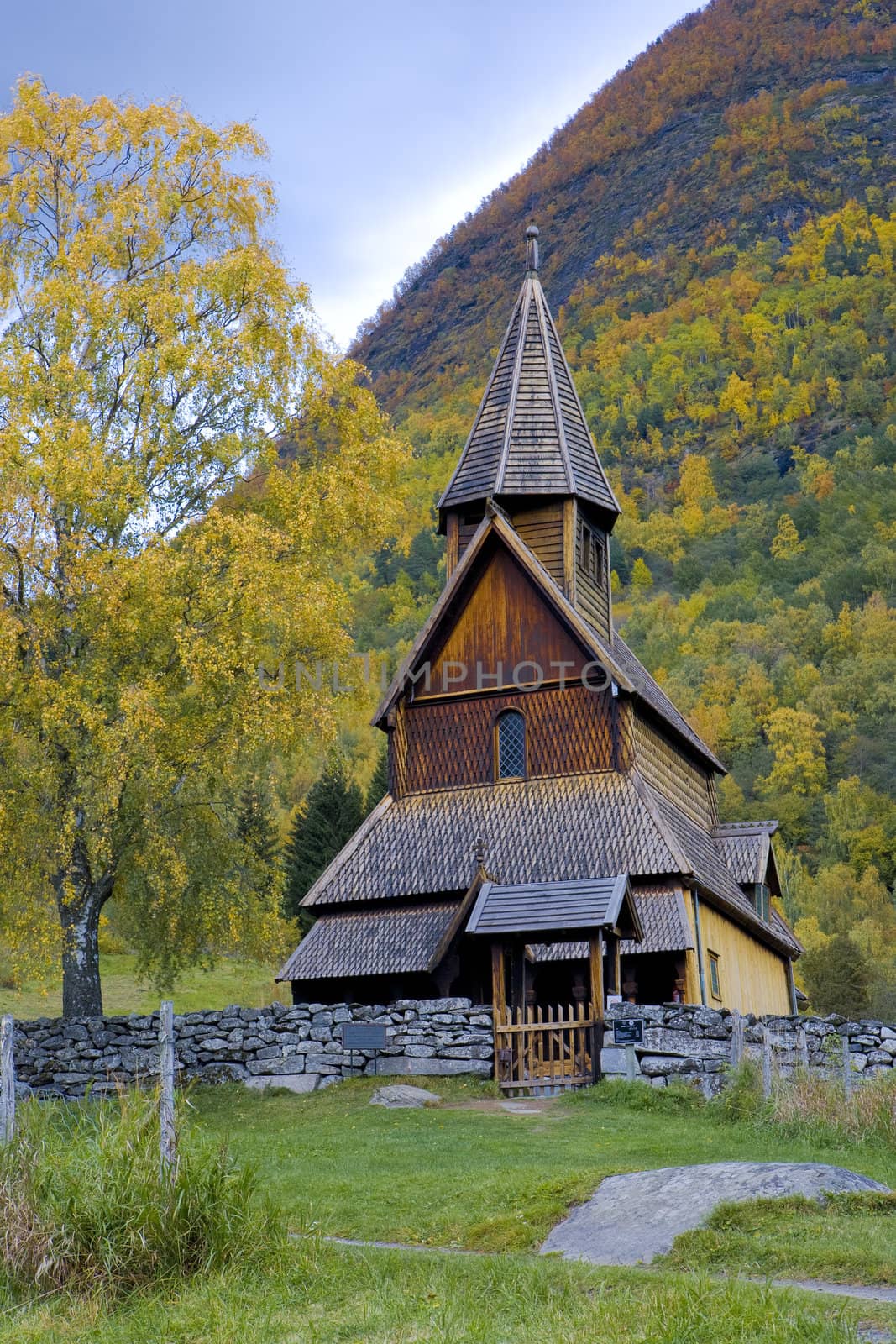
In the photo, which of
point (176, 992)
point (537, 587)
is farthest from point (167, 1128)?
point (176, 992)

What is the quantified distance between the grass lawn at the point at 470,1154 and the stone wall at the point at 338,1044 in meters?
0.48

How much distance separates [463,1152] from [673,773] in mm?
17411

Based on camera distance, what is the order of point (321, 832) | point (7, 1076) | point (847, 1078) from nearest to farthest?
point (7, 1076), point (847, 1078), point (321, 832)

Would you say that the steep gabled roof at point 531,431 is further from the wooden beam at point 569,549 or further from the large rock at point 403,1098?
the large rock at point 403,1098

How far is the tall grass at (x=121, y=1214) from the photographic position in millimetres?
11266

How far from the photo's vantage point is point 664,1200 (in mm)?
12250

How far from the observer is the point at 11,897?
22.5 m

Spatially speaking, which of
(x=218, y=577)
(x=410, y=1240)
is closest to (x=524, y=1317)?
(x=410, y=1240)

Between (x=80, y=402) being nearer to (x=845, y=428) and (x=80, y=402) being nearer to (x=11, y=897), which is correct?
(x=11, y=897)

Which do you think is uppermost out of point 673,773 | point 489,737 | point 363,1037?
point 489,737

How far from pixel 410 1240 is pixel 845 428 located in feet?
436

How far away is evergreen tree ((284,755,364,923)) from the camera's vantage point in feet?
175

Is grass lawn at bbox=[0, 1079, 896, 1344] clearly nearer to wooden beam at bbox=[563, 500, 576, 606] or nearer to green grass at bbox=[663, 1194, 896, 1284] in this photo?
green grass at bbox=[663, 1194, 896, 1284]

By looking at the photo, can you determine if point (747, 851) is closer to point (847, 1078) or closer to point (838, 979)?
point (847, 1078)
